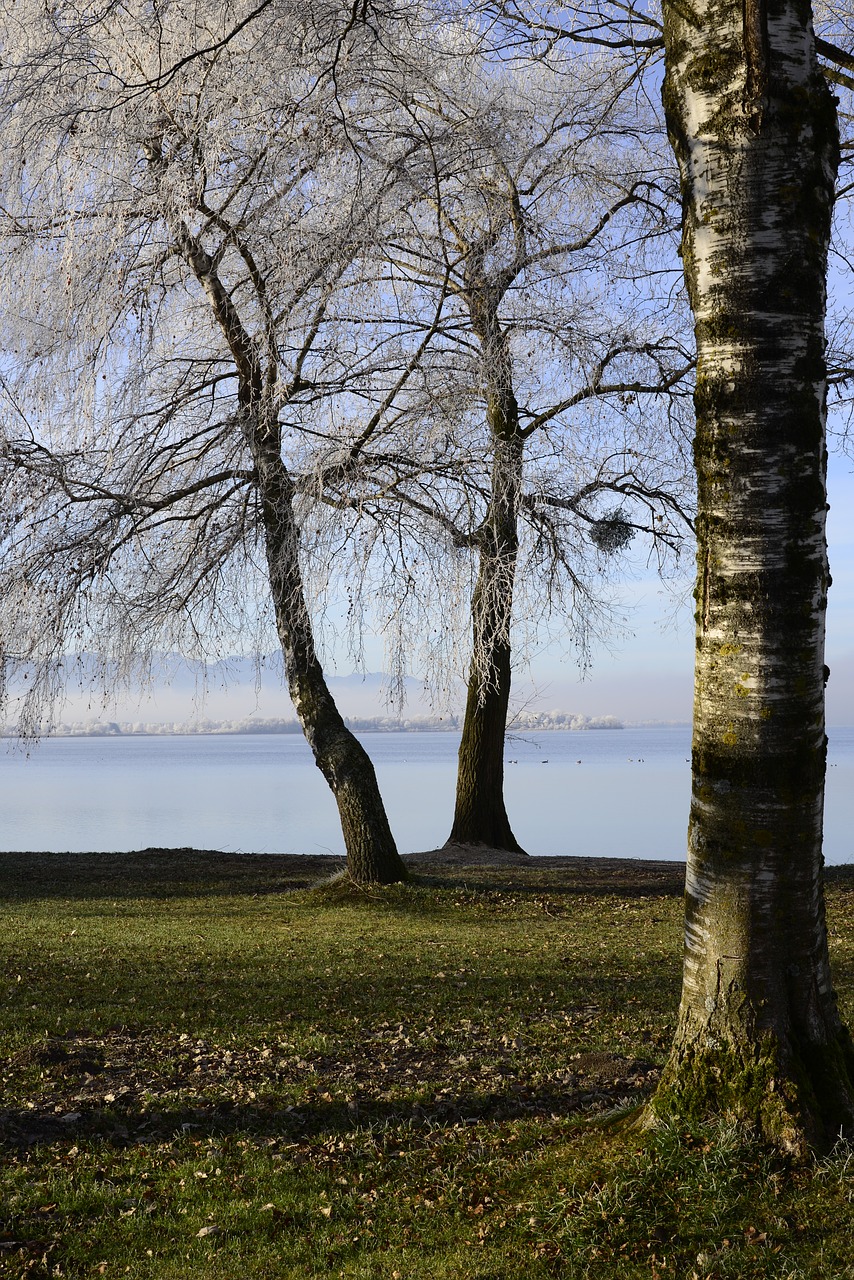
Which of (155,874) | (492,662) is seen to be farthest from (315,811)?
(492,662)

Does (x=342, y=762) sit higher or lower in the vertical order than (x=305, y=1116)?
higher

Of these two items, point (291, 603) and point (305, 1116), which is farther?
point (291, 603)

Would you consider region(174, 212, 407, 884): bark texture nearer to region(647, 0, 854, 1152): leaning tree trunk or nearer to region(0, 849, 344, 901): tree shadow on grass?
region(0, 849, 344, 901): tree shadow on grass

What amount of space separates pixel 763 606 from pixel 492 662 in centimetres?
630

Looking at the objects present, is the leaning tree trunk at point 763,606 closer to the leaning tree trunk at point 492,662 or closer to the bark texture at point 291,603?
the leaning tree trunk at point 492,662

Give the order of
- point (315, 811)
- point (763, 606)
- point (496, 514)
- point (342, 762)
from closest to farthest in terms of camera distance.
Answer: point (763, 606) → point (496, 514) → point (342, 762) → point (315, 811)

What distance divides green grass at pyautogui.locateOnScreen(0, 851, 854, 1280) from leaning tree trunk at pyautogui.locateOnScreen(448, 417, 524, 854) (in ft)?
8.95

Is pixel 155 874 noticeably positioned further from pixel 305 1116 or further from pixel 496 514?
pixel 305 1116

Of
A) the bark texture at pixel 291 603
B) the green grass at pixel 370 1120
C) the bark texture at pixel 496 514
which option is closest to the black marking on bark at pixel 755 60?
the green grass at pixel 370 1120

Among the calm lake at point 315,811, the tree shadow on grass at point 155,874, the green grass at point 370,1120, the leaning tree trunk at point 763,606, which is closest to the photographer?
the green grass at point 370,1120

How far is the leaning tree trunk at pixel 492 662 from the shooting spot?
9781 millimetres

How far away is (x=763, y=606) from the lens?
3969 mm

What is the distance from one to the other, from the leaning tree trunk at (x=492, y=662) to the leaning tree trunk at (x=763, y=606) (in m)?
5.54

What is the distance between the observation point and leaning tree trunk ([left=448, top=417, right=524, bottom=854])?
9781 millimetres
